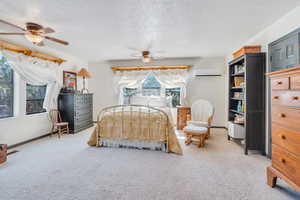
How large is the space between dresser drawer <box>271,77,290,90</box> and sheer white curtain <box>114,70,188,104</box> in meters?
3.49

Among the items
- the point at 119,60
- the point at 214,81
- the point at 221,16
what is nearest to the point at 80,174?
the point at 221,16

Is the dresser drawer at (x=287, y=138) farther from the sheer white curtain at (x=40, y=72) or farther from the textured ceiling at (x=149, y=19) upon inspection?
the sheer white curtain at (x=40, y=72)

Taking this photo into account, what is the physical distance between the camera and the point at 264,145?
296cm

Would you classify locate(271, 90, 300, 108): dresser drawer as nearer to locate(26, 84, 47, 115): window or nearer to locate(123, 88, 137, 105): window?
locate(123, 88, 137, 105): window

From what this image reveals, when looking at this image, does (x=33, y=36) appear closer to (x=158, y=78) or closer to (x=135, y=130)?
(x=135, y=130)

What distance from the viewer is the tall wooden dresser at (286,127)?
1.56 meters

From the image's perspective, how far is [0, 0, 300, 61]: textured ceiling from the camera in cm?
208

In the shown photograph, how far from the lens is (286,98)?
170cm

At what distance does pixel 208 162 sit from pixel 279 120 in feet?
4.31

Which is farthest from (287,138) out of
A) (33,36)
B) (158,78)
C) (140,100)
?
(158,78)

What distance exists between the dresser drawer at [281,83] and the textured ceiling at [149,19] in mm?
1102

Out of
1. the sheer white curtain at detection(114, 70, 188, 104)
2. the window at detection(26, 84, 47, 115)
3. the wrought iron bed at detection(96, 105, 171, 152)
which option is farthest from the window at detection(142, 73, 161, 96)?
the window at detection(26, 84, 47, 115)

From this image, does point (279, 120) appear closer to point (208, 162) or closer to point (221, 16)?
point (208, 162)

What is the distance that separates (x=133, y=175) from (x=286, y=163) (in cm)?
189
